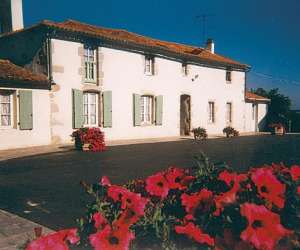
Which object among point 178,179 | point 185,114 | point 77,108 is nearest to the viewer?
point 178,179

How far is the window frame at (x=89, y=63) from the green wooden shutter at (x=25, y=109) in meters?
2.96

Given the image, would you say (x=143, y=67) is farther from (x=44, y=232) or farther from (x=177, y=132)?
(x=44, y=232)

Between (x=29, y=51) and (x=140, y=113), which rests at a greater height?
(x=29, y=51)

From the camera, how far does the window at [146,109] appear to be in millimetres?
18453

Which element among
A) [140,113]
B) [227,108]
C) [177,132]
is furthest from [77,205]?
[227,108]

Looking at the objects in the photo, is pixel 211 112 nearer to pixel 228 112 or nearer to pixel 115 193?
pixel 228 112

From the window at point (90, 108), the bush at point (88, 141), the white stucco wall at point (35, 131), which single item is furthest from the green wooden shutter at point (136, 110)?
the white stucco wall at point (35, 131)

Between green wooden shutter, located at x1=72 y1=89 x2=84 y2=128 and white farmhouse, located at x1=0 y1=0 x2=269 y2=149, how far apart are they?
44 mm

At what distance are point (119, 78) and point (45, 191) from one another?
11.4 meters

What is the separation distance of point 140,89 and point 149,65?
1.68 m

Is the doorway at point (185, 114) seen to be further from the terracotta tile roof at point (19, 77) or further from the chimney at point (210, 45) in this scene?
the terracotta tile roof at point (19, 77)

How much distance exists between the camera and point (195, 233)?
147 centimetres

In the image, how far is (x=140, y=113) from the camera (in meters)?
17.8

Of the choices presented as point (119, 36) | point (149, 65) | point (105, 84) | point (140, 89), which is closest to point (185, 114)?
point (149, 65)
